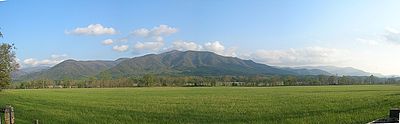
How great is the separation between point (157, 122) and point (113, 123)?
253cm

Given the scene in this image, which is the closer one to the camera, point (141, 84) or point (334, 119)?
point (334, 119)

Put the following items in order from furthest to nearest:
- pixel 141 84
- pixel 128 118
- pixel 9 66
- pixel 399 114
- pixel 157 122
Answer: pixel 141 84, pixel 9 66, pixel 128 118, pixel 157 122, pixel 399 114

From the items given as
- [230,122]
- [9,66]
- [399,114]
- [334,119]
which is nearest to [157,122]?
[230,122]

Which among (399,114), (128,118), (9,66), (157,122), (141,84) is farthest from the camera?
(141,84)

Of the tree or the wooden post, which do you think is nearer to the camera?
the wooden post

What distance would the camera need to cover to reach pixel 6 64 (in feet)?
174

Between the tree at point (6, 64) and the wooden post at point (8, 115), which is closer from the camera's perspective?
the wooden post at point (8, 115)

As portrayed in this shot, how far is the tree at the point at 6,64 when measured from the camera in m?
50.6

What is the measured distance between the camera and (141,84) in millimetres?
175125

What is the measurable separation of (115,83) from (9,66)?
121487 mm

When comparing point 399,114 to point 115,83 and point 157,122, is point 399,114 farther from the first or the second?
point 115,83

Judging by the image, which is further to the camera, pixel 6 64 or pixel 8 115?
pixel 6 64

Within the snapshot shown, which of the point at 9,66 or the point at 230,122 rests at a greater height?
the point at 9,66

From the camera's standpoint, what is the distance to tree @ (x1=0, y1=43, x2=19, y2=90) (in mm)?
50625
